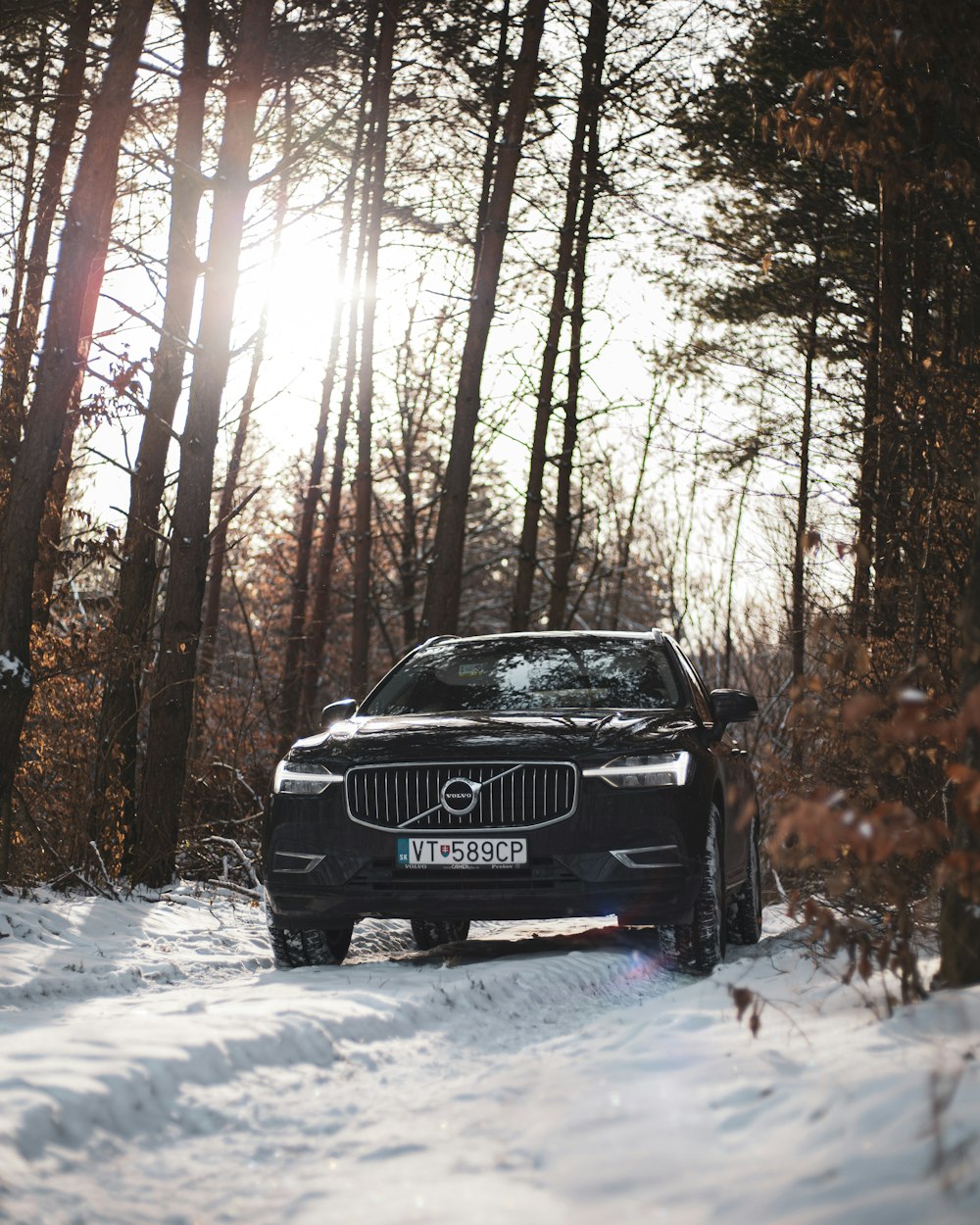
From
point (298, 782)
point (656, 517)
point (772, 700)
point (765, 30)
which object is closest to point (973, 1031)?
point (298, 782)

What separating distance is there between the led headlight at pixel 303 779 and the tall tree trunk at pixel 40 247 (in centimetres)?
421

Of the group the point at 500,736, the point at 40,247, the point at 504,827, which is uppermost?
the point at 40,247

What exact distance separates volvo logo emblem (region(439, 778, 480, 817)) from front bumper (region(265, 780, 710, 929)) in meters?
0.10

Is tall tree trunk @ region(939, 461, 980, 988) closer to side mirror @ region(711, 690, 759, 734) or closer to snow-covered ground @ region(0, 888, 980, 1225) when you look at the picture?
snow-covered ground @ region(0, 888, 980, 1225)

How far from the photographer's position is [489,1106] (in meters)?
4.02

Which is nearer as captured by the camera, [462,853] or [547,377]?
[462,853]

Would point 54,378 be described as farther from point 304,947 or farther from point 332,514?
point 332,514

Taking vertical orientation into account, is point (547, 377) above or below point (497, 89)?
below

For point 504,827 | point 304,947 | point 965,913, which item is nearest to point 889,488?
point 504,827

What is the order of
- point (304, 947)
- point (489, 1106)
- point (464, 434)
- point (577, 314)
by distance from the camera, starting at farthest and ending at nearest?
1. point (577, 314)
2. point (464, 434)
3. point (304, 947)
4. point (489, 1106)

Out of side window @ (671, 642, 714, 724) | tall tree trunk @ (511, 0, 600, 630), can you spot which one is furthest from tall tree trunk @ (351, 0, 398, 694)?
side window @ (671, 642, 714, 724)

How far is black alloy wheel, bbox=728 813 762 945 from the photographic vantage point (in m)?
8.37

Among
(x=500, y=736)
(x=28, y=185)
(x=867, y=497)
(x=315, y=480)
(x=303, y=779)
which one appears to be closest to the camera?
(x=500, y=736)

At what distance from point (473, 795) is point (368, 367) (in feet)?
54.3
